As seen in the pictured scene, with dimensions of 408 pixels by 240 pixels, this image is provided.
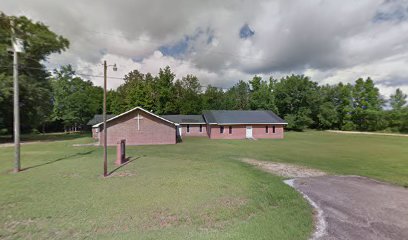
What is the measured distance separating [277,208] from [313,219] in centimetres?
93

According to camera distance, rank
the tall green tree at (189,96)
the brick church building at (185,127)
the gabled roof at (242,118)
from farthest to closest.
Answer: the tall green tree at (189,96) → the gabled roof at (242,118) → the brick church building at (185,127)

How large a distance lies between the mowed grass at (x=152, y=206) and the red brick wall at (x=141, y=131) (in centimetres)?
1275

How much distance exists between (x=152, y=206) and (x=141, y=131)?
17.7 meters

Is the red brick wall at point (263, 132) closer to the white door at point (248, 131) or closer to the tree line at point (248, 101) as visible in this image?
the white door at point (248, 131)

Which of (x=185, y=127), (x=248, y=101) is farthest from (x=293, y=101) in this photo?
(x=185, y=127)

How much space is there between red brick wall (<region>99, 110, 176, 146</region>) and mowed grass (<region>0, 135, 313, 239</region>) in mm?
12747

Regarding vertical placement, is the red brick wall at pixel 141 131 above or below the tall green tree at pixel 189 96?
below

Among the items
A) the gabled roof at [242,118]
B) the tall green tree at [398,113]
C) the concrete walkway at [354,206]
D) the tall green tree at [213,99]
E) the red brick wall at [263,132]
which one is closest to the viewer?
the concrete walkway at [354,206]

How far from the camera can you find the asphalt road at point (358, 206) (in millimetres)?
4340

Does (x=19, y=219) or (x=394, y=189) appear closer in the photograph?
(x=19, y=219)

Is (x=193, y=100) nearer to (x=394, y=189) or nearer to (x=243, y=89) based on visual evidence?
(x=243, y=89)

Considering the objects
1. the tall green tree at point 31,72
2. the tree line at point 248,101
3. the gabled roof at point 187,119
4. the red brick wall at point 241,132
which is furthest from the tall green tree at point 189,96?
the tall green tree at point 31,72

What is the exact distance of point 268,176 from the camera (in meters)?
8.93

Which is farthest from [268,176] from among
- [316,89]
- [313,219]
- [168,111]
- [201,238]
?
[316,89]
